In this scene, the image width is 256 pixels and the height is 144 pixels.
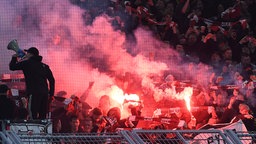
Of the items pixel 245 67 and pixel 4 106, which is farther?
pixel 245 67

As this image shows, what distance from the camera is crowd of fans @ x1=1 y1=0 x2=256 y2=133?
1058cm

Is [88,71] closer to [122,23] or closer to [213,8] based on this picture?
[122,23]

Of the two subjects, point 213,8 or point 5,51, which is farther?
point 213,8

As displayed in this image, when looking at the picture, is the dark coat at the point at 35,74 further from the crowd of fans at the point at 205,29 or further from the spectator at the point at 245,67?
the spectator at the point at 245,67

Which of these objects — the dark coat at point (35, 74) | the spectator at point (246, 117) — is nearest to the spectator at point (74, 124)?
the dark coat at point (35, 74)

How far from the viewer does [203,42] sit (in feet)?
37.5

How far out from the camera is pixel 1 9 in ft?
37.5

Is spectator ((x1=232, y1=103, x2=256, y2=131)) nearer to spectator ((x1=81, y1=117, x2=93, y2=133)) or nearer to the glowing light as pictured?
the glowing light

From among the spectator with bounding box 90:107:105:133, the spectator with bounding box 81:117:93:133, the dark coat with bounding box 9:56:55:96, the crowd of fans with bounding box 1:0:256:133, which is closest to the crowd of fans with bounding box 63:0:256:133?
the crowd of fans with bounding box 1:0:256:133

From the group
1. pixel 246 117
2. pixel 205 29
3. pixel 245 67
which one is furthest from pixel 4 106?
pixel 245 67

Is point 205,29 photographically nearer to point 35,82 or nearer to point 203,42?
point 203,42

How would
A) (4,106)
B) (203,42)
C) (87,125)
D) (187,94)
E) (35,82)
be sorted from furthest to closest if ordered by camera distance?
1. (203,42)
2. (187,94)
3. (87,125)
4. (35,82)
5. (4,106)

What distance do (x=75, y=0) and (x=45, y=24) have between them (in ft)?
2.37

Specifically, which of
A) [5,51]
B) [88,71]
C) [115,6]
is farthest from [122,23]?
[5,51]
